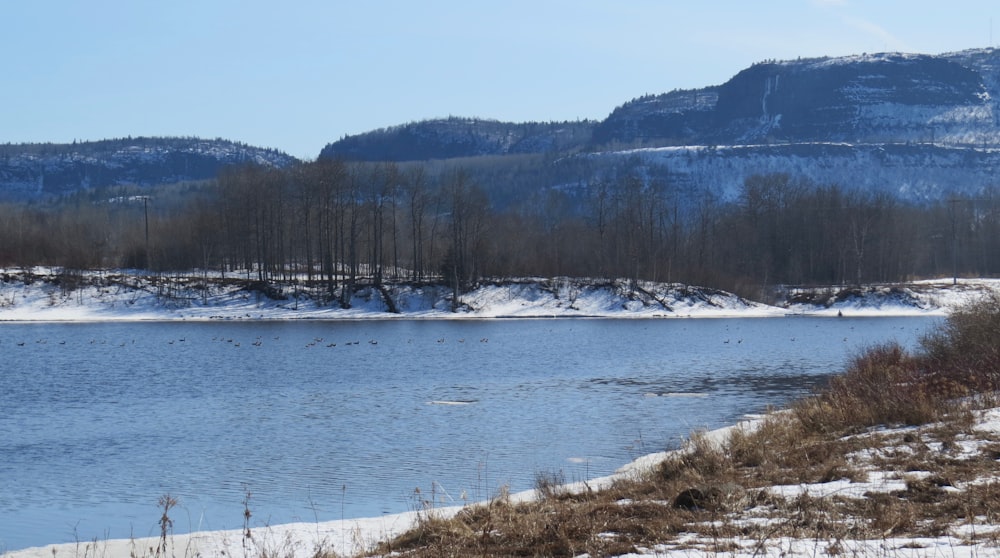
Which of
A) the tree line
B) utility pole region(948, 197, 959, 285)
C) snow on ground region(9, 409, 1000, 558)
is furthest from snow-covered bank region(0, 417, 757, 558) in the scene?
utility pole region(948, 197, 959, 285)

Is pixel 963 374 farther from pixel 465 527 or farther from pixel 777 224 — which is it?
pixel 777 224

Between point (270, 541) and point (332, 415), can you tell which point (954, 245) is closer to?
point (332, 415)

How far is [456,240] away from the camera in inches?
3600

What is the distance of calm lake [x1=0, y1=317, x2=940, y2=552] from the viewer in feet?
59.5

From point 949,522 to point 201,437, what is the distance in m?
19.7

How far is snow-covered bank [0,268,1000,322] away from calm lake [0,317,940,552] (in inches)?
847

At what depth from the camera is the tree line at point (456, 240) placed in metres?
95.9

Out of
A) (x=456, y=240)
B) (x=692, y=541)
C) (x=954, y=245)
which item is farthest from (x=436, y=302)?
(x=692, y=541)

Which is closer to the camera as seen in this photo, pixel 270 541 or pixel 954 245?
pixel 270 541

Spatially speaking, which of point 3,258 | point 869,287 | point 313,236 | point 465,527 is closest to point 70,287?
point 3,258

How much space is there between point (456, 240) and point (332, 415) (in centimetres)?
6281

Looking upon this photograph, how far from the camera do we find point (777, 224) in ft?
393

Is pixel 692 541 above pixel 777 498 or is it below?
above

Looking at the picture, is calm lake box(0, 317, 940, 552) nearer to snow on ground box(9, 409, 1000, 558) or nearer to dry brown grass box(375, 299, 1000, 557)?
snow on ground box(9, 409, 1000, 558)
